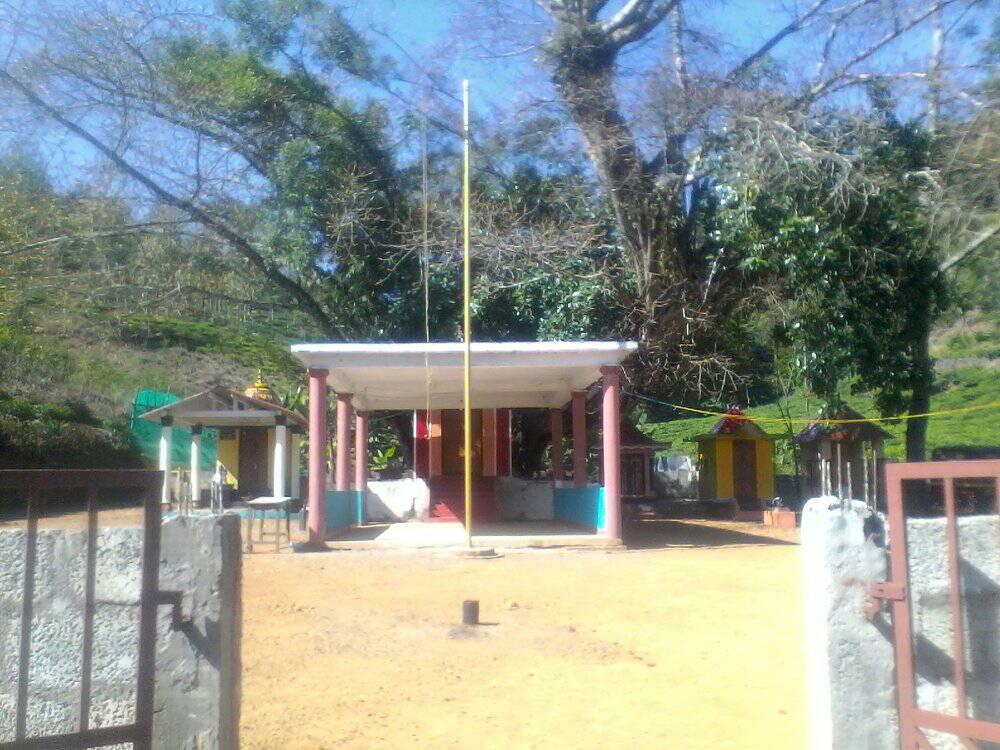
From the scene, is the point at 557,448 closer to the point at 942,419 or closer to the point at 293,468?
the point at 293,468

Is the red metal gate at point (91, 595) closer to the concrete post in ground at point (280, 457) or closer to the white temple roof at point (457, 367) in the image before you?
the white temple roof at point (457, 367)

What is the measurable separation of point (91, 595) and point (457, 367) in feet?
39.5

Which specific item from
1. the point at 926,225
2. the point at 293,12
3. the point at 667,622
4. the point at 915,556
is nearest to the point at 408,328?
the point at 293,12

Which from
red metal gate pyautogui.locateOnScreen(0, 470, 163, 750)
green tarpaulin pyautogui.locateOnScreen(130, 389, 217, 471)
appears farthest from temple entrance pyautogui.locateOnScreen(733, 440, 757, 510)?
red metal gate pyautogui.locateOnScreen(0, 470, 163, 750)

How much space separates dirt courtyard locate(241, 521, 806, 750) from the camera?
557 cm

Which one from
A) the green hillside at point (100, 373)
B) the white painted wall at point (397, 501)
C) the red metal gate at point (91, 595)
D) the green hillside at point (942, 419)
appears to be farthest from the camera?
the green hillside at point (942, 419)

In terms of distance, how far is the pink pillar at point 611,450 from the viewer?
50.2 ft

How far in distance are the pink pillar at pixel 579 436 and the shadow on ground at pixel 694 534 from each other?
128cm

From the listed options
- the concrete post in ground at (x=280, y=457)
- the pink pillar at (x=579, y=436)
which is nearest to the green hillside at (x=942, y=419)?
the pink pillar at (x=579, y=436)

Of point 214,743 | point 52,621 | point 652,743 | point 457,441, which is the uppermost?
point 457,441

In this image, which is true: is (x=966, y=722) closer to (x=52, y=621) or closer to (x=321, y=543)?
(x=52, y=621)

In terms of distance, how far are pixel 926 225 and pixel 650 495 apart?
10.4m

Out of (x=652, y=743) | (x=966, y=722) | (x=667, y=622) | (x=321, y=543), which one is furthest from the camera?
(x=321, y=543)

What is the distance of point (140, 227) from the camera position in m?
20.4
